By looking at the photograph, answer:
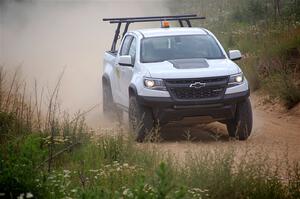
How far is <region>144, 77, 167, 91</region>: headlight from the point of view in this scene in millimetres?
12141

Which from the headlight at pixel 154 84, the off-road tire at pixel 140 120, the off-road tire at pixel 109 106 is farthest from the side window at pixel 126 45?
the headlight at pixel 154 84

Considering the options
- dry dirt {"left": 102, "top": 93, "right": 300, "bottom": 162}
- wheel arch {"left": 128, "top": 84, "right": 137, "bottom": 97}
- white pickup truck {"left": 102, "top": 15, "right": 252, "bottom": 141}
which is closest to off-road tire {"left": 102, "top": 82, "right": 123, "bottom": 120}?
dry dirt {"left": 102, "top": 93, "right": 300, "bottom": 162}

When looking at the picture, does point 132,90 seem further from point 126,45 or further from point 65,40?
point 65,40

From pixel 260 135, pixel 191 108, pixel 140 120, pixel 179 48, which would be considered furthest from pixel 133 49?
pixel 260 135

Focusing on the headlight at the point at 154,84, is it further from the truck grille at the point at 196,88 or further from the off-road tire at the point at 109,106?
the off-road tire at the point at 109,106

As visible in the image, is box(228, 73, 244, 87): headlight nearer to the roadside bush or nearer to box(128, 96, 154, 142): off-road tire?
box(128, 96, 154, 142): off-road tire

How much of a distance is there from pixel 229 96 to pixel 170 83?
96 centimetres

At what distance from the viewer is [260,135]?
1312cm

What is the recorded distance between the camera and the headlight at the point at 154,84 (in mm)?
12141

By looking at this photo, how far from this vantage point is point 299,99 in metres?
15.5

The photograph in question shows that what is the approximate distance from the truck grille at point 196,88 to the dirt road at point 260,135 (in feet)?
2.05

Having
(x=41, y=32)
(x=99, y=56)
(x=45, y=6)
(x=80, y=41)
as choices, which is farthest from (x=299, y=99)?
Answer: (x=45, y=6)

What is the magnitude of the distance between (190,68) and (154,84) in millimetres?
636

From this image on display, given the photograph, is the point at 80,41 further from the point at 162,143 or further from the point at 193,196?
the point at 193,196
